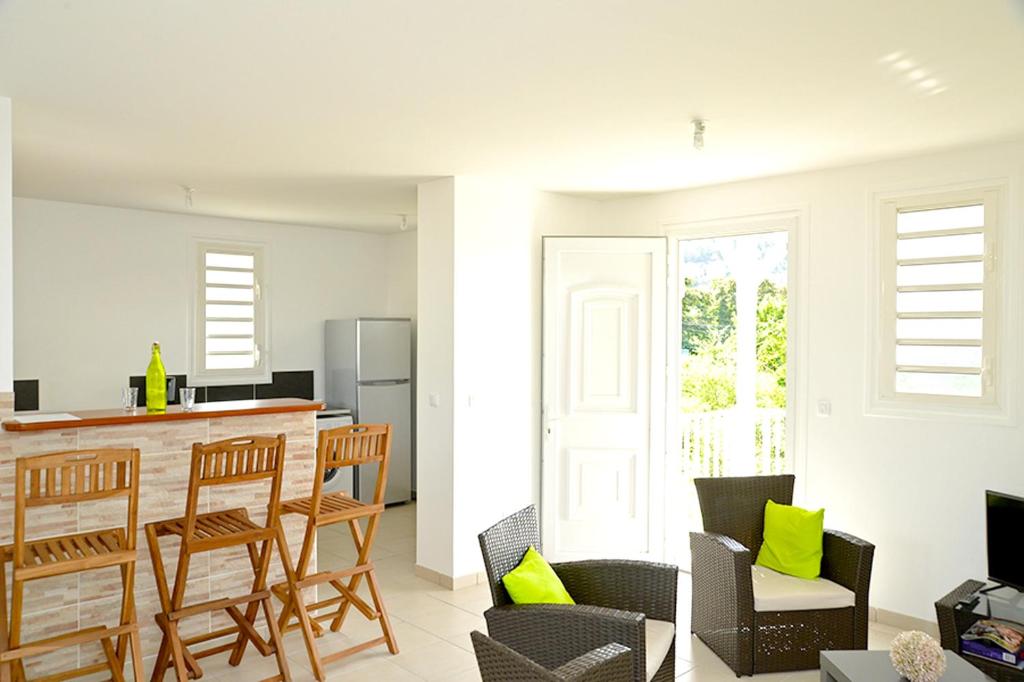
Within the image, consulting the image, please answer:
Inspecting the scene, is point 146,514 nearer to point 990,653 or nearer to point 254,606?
point 254,606

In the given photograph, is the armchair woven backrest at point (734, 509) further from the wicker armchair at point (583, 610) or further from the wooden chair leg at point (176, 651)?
the wooden chair leg at point (176, 651)

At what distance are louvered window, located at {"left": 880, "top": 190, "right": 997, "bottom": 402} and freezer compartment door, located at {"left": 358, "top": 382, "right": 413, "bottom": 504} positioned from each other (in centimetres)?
433

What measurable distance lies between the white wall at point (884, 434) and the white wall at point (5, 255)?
13.5ft

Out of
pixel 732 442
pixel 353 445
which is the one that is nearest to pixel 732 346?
pixel 732 442

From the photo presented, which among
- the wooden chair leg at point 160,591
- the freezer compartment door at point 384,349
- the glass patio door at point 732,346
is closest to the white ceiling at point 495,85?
the glass patio door at point 732,346

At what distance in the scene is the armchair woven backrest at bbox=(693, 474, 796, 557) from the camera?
414cm

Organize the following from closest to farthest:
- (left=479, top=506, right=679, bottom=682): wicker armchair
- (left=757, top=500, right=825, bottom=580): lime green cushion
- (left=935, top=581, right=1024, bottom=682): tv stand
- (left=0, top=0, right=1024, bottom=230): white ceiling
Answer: (left=0, top=0, right=1024, bottom=230): white ceiling → (left=479, top=506, right=679, bottom=682): wicker armchair → (left=935, top=581, right=1024, bottom=682): tv stand → (left=757, top=500, right=825, bottom=580): lime green cushion

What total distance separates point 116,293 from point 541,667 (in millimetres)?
5242

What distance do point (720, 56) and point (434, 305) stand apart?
281 centimetres

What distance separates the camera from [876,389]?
446 centimetres

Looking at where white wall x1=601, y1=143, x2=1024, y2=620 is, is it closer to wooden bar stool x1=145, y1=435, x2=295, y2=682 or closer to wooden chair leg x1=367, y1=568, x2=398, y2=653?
wooden chair leg x1=367, y1=568, x2=398, y2=653

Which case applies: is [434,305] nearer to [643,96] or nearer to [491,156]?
[491,156]

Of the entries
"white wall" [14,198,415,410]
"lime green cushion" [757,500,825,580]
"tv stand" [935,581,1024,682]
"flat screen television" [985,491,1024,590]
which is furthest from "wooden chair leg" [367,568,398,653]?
"white wall" [14,198,415,410]

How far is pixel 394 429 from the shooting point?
23.6 feet
